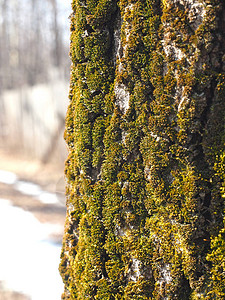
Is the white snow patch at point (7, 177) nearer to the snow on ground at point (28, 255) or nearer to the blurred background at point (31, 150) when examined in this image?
the blurred background at point (31, 150)

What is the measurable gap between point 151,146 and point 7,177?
8227mm

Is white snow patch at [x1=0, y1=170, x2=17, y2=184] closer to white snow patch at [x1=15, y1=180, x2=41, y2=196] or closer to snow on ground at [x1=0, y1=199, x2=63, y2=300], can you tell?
white snow patch at [x1=15, y1=180, x2=41, y2=196]

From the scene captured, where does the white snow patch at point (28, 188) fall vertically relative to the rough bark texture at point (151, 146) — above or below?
above

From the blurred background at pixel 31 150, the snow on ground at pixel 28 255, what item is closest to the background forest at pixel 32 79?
the blurred background at pixel 31 150

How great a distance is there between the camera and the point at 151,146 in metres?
1.21

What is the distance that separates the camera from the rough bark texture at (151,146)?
1117mm

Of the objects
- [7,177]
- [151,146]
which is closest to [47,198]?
[7,177]

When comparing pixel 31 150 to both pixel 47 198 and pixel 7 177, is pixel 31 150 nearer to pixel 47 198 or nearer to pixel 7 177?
pixel 7 177

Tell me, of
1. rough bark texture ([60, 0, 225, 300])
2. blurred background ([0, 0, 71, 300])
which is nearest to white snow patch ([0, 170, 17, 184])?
blurred background ([0, 0, 71, 300])

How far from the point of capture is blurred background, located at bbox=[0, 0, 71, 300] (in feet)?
10.9

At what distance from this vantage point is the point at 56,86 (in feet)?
29.2

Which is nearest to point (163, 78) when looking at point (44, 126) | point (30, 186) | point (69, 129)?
point (69, 129)

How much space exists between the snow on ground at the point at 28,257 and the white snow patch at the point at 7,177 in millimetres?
2859

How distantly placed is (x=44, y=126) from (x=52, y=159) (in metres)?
1.22
